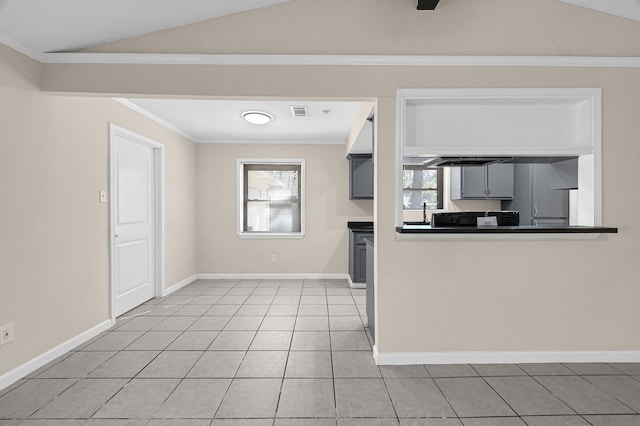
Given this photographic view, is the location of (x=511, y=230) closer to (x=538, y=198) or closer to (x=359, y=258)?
(x=359, y=258)

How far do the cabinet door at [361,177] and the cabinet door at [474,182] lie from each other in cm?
138

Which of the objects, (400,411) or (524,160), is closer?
(400,411)

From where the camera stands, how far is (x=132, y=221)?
3.98 meters

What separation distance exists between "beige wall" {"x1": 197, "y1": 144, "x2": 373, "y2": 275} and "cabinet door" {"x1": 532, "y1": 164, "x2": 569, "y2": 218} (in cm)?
240

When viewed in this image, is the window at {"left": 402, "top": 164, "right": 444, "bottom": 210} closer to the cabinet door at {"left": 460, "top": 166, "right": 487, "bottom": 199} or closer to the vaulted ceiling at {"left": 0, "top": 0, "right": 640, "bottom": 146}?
the cabinet door at {"left": 460, "top": 166, "right": 487, "bottom": 199}

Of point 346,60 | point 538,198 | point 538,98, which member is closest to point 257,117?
point 346,60

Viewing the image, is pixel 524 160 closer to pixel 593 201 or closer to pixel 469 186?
pixel 593 201

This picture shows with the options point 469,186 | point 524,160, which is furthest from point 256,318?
point 469,186

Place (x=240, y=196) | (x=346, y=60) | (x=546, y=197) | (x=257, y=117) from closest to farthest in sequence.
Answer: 1. (x=346, y=60)
2. (x=257, y=117)
3. (x=546, y=197)
4. (x=240, y=196)

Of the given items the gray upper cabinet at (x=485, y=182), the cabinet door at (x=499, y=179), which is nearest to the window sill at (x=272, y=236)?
the gray upper cabinet at (x=485, y=182)

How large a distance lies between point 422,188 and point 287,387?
4155 mm

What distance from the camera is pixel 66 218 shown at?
2.83 m

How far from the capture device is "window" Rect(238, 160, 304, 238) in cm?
583

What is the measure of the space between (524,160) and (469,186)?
7.62 feet
